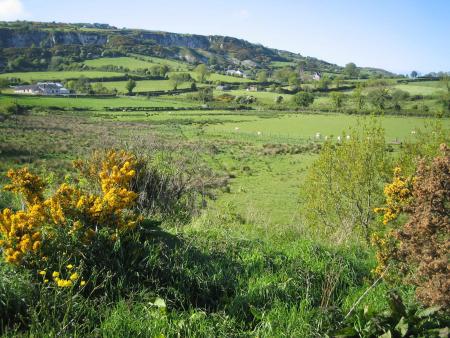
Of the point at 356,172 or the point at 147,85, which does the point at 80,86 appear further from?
the point at 356,172

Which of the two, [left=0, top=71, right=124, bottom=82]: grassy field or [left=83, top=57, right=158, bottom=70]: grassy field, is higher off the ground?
[left=83, top=57, right=158, bottom=70]: grassy field

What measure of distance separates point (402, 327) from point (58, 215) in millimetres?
4018

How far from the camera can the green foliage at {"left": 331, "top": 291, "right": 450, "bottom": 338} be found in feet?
13.0

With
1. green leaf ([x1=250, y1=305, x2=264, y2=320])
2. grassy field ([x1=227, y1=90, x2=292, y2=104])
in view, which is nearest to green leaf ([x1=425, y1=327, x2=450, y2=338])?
green leaf ([x1=250, y1=305, x2=264, y2=320])

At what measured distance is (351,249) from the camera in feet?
25.2

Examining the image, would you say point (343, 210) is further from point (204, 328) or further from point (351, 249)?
point (204, 328)

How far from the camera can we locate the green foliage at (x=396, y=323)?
3957 millimetres

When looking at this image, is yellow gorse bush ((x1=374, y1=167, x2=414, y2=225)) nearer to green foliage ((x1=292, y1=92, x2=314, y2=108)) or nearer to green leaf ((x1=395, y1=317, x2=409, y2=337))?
green leaf ((x1=395, y1=317, x2=409, y2=337))

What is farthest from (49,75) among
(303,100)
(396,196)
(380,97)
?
(396,196)

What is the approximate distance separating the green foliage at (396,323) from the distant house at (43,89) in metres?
129

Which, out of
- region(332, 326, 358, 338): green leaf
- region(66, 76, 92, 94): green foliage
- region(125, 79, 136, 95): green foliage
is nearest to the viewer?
region(332, 326, 358, 338): green leaf

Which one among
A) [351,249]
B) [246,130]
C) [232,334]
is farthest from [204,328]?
[246,130]

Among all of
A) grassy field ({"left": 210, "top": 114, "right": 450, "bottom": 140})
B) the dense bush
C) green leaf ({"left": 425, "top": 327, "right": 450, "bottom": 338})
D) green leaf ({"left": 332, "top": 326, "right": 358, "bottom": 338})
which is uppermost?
the dense bush

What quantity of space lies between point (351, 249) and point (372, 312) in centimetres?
342
